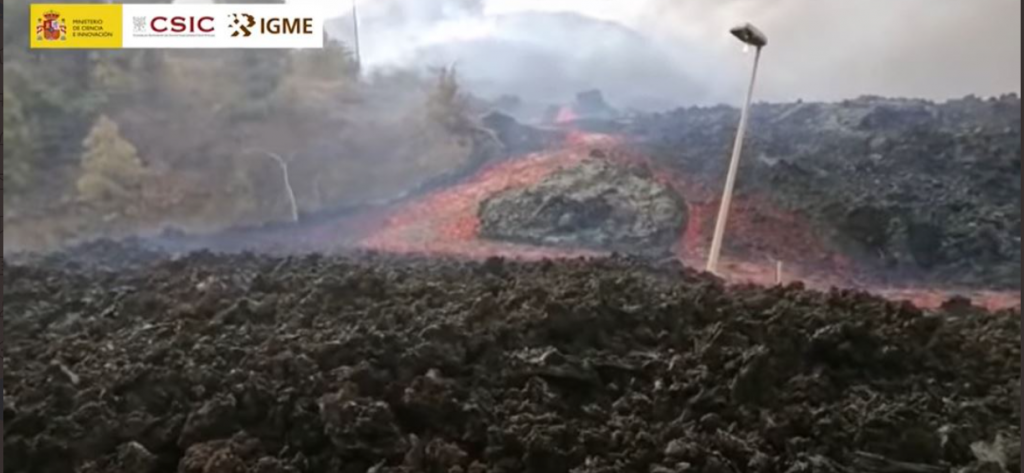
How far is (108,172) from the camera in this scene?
8.55ft

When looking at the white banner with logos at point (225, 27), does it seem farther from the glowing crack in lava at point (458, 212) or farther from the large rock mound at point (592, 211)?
the large rock mound at point (592, 211)

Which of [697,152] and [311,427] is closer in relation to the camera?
[311,427]

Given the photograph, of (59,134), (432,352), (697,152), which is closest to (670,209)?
(697,152)

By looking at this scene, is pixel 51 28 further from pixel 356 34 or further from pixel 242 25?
pixel 356 34

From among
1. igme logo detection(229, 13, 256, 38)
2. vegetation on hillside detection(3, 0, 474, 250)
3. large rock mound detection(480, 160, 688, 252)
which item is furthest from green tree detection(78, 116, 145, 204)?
large rock mound detection(480, 160, 688, 252)

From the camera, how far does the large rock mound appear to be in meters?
2.53

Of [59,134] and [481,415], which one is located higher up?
[59,134]

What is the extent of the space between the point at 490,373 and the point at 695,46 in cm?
85

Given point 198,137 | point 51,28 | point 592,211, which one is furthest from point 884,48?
point 51,28

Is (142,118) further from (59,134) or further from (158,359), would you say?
(158,359)

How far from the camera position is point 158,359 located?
2416 millimetres

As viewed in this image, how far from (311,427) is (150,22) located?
1.01 metres

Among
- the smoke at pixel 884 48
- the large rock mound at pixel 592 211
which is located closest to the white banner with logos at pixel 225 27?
the large rock mound at pixel 592 211

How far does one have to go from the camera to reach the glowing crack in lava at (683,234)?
242 cm
